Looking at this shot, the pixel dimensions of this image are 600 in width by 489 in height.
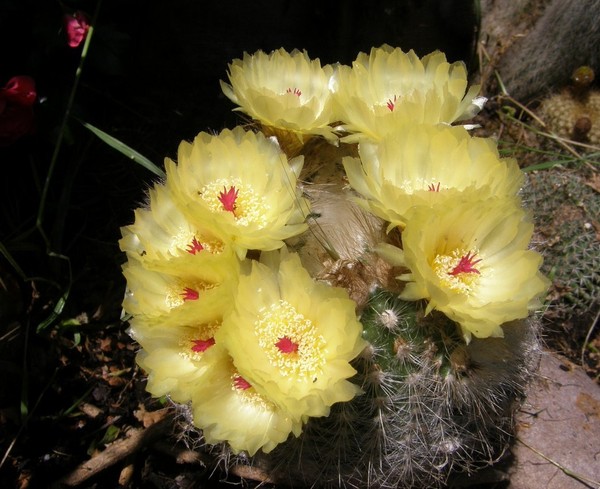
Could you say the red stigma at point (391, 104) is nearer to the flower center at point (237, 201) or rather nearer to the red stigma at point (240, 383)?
the flower center at point (237, 201)

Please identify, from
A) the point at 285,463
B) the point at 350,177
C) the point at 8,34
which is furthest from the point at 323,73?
the point at 8,34

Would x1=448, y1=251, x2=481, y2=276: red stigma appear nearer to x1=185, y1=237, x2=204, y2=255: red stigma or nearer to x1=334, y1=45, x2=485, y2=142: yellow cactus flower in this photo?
x1=334, y1=45, x2=485, y2=142: yellow cactus flower

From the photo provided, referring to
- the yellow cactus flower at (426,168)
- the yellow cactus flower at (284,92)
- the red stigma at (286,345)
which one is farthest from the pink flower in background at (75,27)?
the red stigma at (286,345)

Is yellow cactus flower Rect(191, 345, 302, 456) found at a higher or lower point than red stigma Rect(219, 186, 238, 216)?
lower

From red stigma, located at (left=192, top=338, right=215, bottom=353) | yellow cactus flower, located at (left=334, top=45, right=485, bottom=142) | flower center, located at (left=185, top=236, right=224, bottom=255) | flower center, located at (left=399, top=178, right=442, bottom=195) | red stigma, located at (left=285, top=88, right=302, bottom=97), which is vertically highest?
yellow cactus flower, located at (left=334, top=45, right=485, bottom=142)

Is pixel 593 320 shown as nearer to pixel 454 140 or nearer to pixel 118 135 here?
pixel 454 140

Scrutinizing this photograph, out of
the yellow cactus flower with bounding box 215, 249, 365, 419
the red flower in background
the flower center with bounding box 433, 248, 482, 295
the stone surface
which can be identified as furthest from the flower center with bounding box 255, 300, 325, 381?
the red flower in background

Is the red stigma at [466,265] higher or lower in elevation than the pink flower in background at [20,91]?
higher
